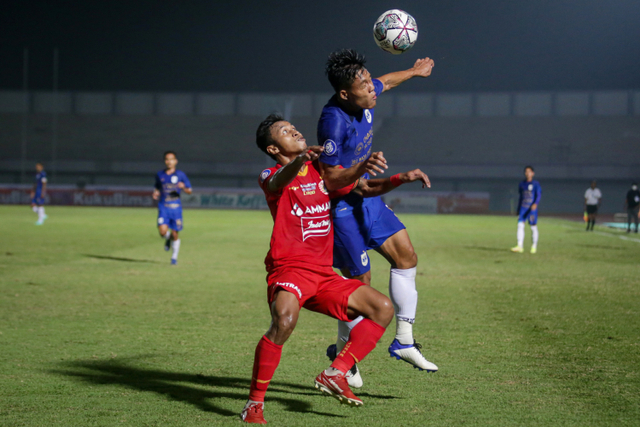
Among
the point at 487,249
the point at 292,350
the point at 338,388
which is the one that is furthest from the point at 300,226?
the point at 487,249

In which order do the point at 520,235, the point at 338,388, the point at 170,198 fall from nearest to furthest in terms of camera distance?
the point at 338,388 → the point at 170,198 → the point at 520,235

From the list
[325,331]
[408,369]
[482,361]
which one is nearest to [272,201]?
[408,369]

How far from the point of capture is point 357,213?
4383 mm

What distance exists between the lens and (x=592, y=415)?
3680 mm

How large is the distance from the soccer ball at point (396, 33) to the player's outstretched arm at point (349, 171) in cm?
193

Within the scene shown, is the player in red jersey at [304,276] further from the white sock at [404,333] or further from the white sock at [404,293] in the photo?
the white sock at [404,293]

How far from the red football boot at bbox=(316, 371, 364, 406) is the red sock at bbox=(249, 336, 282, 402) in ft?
0.94

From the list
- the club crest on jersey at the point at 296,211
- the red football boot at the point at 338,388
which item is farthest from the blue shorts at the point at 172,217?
the red football boot at the point at 338,388

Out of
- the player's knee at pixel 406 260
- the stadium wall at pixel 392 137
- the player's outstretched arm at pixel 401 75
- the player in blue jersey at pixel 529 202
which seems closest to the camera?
the player's knee at pixel 406 260

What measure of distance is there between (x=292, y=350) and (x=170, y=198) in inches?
319

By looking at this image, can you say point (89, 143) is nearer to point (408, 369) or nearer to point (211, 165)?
point (211, 165)

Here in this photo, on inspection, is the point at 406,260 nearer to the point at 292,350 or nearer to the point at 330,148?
the point at 330,148

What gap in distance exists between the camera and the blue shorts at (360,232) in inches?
171

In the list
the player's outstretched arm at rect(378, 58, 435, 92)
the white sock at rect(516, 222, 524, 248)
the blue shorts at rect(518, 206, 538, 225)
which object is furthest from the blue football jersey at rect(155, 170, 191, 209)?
the blue shorts at rect(518, 206, 538, 225)
